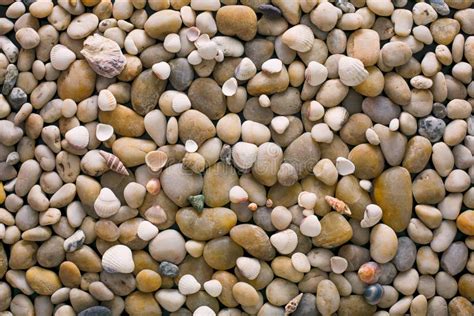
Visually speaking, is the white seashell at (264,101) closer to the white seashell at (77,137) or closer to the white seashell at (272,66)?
the white seashell at (272,66)

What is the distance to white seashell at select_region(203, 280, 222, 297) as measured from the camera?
89cm

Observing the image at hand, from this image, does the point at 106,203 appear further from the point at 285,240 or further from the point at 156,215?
the point at 285,240

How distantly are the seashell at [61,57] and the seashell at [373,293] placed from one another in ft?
1.67

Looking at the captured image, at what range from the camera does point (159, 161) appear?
897mm

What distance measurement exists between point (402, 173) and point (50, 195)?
1.58 ft

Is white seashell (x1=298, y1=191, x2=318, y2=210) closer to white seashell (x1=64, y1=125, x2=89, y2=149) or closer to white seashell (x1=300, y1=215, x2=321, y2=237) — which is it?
white seashell (x1=300, y1=215, x2=321, y2=237)

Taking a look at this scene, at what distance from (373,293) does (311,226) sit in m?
0.12

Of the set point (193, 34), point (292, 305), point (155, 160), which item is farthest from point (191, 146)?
point (292, 305)

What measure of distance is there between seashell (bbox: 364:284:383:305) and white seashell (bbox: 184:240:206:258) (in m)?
0.23

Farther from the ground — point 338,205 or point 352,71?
point 352,71

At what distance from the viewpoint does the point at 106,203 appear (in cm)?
89

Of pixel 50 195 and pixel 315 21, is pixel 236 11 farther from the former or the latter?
pixel 50 195

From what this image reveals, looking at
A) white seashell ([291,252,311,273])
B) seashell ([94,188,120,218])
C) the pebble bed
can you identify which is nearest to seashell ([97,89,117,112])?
the pebble bed

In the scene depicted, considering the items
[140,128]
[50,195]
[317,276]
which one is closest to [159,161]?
[140,128]
